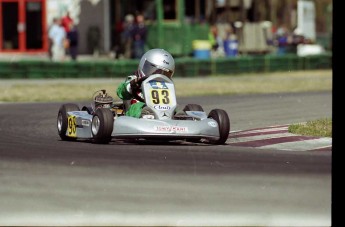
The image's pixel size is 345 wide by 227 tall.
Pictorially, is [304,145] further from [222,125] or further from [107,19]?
[107,19]

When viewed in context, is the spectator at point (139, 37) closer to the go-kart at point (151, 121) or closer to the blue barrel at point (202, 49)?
the blue barrel at point (202, 49)

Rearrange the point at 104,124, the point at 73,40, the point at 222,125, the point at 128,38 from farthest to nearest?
the point at 128,38 → the point at 73,40 → the point at 222,125 → the point at 104,124

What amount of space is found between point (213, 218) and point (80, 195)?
1.36 metres

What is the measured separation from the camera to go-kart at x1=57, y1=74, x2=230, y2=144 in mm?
11719

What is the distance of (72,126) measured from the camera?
12.8 m

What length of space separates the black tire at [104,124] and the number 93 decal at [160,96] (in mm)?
646

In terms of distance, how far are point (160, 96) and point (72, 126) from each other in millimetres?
1214

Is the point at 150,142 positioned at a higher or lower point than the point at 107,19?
lower

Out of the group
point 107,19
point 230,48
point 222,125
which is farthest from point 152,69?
point 107,19

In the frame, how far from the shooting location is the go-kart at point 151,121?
38.4 ft

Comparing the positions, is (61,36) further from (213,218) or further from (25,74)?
(213,218)

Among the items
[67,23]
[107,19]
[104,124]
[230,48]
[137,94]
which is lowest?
[104,124]

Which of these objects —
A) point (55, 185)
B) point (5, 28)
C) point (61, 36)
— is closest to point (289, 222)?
point (55, 185)

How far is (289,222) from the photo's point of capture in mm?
7180
